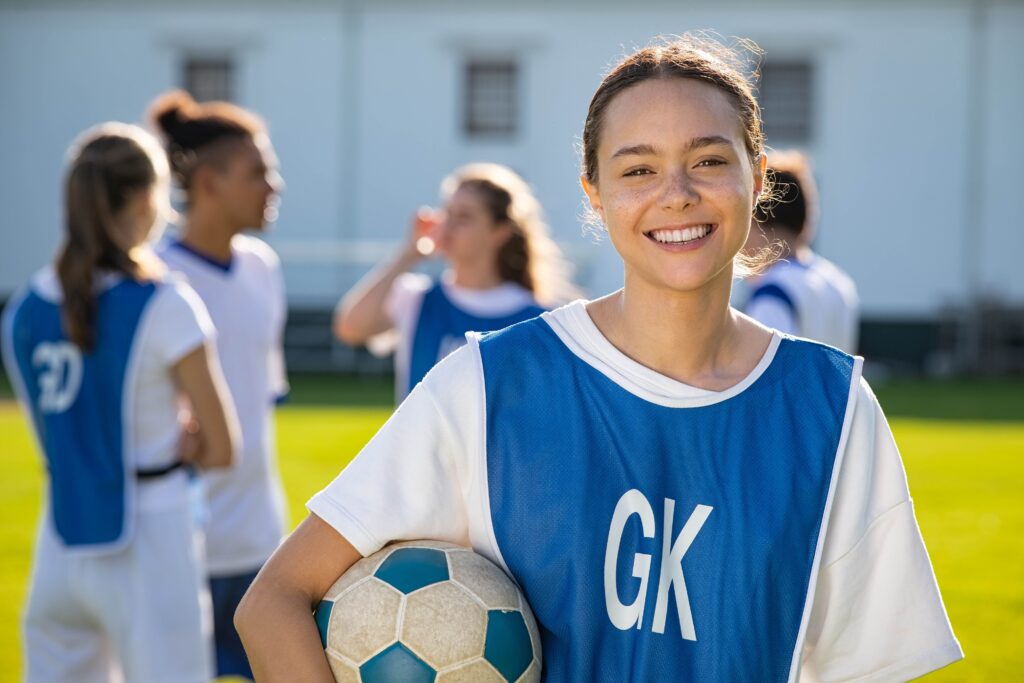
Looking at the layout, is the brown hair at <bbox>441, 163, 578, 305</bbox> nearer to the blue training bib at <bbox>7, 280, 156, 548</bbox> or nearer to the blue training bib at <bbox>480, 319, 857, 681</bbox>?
the blue training bib at <bbox>7, 280, 156, 548</bbox>

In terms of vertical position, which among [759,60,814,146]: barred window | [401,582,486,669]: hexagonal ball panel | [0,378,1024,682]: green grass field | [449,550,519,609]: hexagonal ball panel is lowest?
[0,378,1024,682]: green grass field

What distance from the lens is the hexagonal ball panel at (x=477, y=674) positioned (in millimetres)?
2105

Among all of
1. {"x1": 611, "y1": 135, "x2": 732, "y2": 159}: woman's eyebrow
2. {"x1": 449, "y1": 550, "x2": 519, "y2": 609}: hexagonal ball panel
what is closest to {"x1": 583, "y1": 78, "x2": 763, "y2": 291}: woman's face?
{"x1": 611, "y1": 135, "x2": 732, "y2": 159}: woman's eyebrow

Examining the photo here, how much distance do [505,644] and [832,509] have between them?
0.62m

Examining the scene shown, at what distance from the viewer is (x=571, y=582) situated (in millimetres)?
2146

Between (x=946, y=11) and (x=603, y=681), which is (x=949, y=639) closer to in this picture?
(x=603, y=681)

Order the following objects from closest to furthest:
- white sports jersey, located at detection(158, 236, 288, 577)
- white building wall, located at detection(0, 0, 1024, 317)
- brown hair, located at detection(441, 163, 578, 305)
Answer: white sports jersey, located at detection(158, 236, 288, 577)
brown hair, located at detection(441, 163, 578, 305)
white building wall, located at detection(0, 0, 1024, 317)

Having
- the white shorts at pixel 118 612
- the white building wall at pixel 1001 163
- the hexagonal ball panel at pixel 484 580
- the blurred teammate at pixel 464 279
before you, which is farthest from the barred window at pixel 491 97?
the hexagonal ball panel at pixel 484 580

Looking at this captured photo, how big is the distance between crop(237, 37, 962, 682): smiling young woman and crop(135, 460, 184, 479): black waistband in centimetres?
203

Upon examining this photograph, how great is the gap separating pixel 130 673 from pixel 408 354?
179 centimetres

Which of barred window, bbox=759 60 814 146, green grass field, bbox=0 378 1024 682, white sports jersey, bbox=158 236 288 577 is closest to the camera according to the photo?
white sports jersey, bbox=158 236 288 577

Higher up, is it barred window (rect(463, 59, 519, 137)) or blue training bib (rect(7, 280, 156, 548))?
barred window (rect(463, 59, 519, 137))

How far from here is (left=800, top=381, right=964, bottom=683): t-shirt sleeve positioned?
2.22 metres

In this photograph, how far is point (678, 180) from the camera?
2227mm
